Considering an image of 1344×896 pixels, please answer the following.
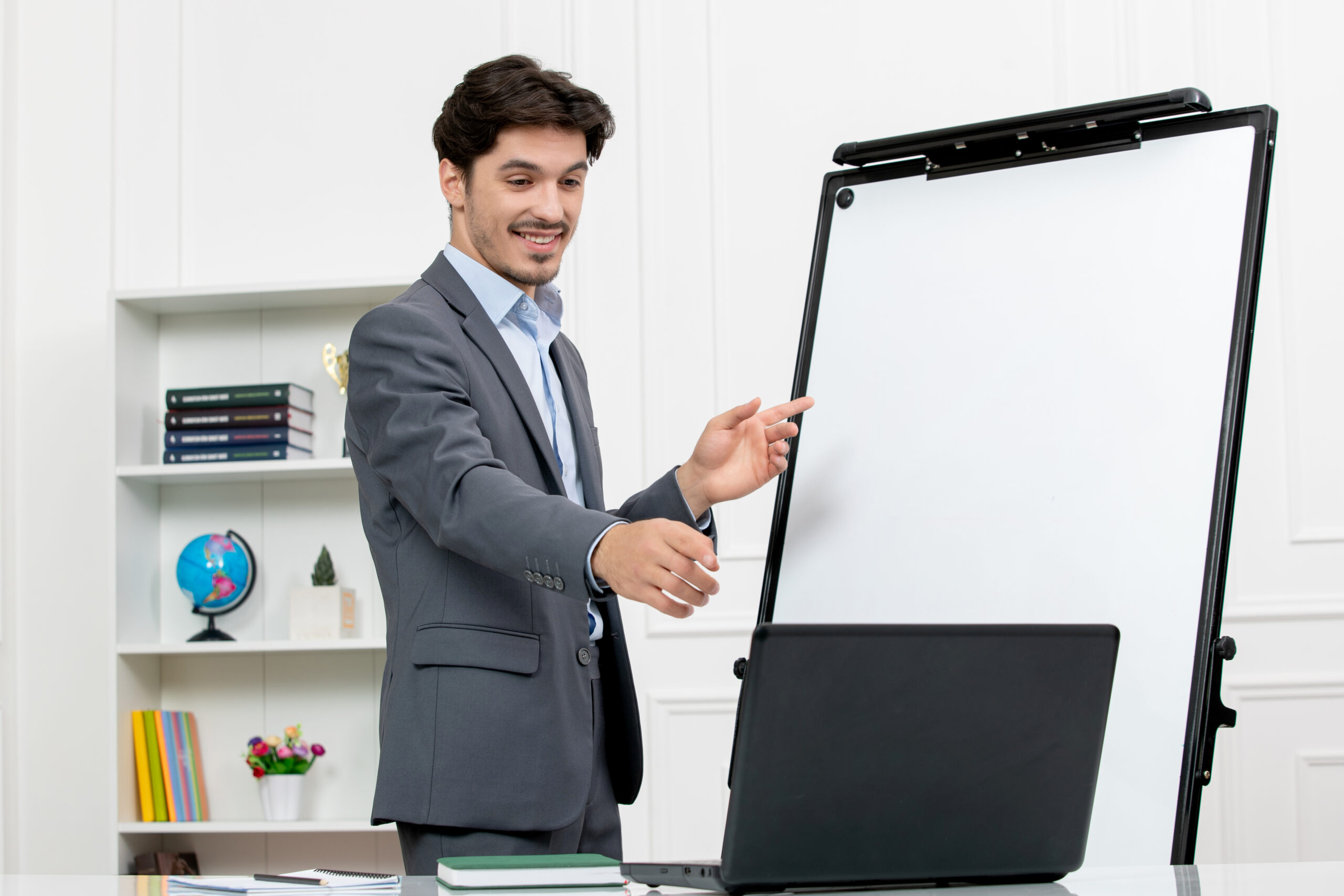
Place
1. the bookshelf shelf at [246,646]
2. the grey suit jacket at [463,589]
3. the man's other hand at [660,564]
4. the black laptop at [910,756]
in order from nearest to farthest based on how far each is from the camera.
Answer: the black laptop at [910,756]
the man's other hand at [660,564]
the grey suit jacket at [463,589]
the bookshelf shelf at [246,646]

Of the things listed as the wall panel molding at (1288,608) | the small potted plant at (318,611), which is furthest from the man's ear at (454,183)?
the wall panel molding at (1288,608)

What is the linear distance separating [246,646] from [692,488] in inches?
66.2

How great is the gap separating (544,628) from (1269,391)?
2080 mm

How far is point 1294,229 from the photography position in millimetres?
2705

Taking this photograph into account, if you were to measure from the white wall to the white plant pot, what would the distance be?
37 centimetres

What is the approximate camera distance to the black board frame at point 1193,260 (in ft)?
3.89

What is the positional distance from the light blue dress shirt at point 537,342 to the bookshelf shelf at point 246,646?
52.3 inches

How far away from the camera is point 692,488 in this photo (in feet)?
4.68

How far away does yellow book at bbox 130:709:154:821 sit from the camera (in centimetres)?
274

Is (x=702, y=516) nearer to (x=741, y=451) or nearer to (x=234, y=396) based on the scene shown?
(x=741, y=451)

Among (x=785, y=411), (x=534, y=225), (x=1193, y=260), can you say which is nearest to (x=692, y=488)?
(x=785, y=411)

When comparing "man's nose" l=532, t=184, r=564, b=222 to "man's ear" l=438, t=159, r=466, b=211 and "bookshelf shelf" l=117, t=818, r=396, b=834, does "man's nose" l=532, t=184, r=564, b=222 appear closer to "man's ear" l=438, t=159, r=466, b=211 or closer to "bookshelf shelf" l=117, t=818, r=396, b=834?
"man's ear" l=438, t=159, r=466, b=211

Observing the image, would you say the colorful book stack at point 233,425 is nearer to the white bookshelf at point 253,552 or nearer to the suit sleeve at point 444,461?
the white bookshelf at point 253,552

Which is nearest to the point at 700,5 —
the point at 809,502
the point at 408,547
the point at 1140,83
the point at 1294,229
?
the point at 1140,83
